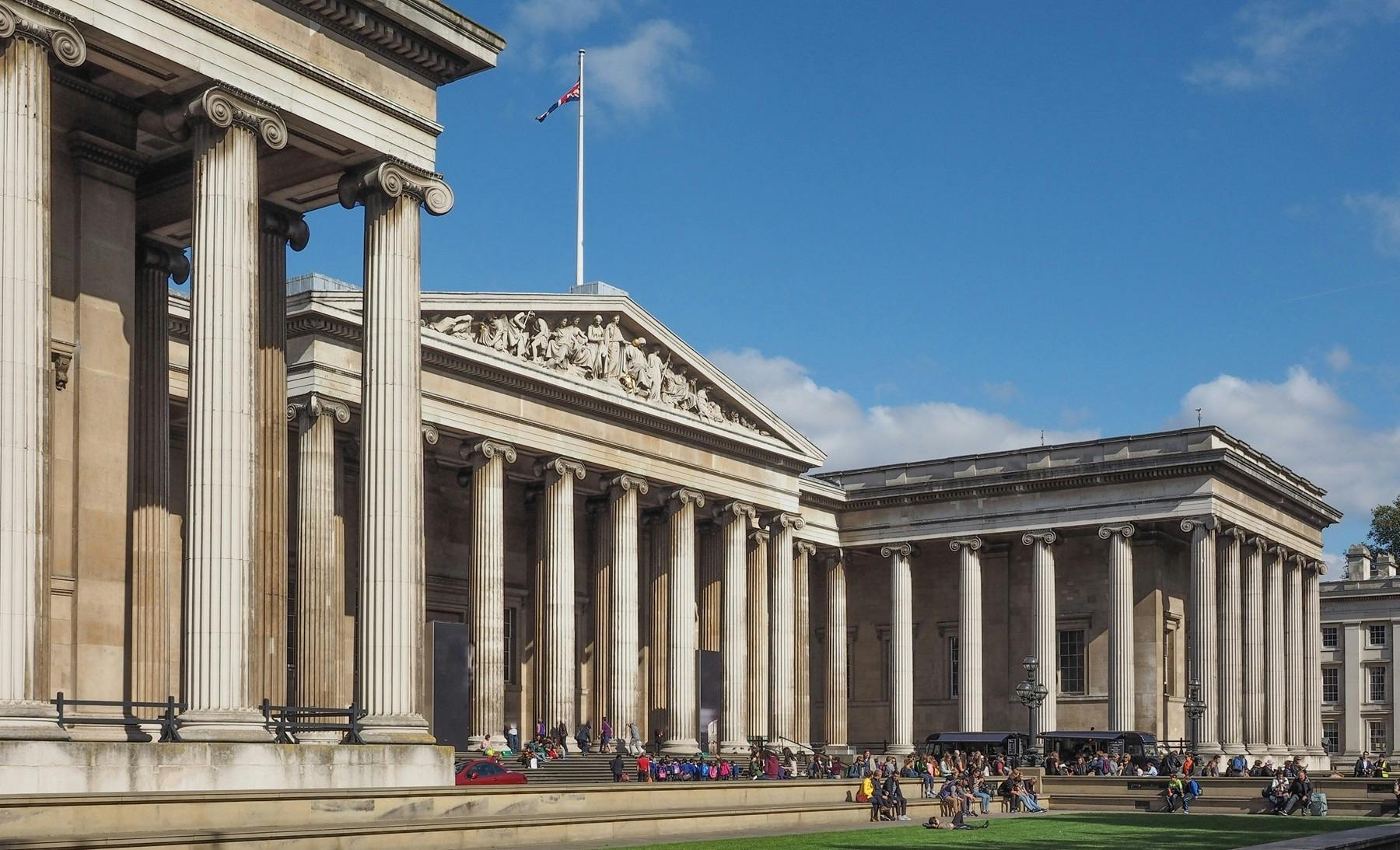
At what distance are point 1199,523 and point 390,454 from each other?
1686 inches

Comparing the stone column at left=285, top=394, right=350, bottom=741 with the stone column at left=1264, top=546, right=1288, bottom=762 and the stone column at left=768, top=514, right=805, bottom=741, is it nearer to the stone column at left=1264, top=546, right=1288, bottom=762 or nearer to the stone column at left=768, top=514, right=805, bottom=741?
the stone column at left=768, top=514, right=805, bottom=741

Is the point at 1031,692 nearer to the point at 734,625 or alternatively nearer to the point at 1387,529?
the point at 734,625

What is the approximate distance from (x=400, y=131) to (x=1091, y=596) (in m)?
49.2

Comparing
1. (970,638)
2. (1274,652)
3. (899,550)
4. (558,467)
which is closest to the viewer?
(558,467)

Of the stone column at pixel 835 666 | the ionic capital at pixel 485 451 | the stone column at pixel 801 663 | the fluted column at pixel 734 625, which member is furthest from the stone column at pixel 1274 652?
the ionic capital at pixel 485 451

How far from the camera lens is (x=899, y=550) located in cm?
6944

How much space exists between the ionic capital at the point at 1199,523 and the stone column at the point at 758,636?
51.2ft

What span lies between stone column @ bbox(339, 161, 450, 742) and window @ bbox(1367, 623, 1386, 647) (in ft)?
267

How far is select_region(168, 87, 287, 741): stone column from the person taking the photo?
22.2m

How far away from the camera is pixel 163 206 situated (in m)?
25.9

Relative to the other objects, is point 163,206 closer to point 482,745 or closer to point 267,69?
point 267,69

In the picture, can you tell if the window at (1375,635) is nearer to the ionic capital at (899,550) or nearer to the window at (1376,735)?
the window at (1376,735)

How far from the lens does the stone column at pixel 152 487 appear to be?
2453cm

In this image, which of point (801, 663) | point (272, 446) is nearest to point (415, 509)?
point (272, 446)
